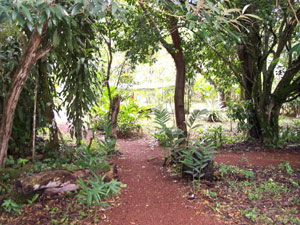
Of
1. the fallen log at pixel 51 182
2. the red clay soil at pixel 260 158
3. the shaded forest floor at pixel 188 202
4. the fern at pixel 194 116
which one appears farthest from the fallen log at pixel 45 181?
the red clay soil at pixel 260 158

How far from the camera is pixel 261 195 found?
3.05 m

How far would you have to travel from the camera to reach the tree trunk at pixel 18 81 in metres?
2.77

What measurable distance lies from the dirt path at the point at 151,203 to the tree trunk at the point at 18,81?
1.46m

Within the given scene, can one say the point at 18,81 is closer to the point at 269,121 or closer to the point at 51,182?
the point at 51,182

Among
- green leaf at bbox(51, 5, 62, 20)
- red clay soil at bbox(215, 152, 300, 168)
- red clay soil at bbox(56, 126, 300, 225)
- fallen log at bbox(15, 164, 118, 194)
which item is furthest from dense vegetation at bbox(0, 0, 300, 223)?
red clay soil at bbox(215, 152, 300, 168)

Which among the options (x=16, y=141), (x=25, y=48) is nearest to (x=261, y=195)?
(x=25, y=48)

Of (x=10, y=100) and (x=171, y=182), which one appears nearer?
(x=10, y=100)

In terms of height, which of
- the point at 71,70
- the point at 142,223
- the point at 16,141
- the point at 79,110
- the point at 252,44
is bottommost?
the point at 142,223

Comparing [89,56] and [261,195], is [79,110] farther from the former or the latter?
[261,195]

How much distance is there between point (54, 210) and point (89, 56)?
238 cm

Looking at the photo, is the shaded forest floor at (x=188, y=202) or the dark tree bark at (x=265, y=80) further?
the dark tree bark at (x=265, y=80)

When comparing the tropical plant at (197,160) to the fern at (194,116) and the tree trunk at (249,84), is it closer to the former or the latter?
the fern at (194,116)

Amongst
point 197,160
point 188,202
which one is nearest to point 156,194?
point 188,202

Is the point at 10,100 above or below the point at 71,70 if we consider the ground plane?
below
